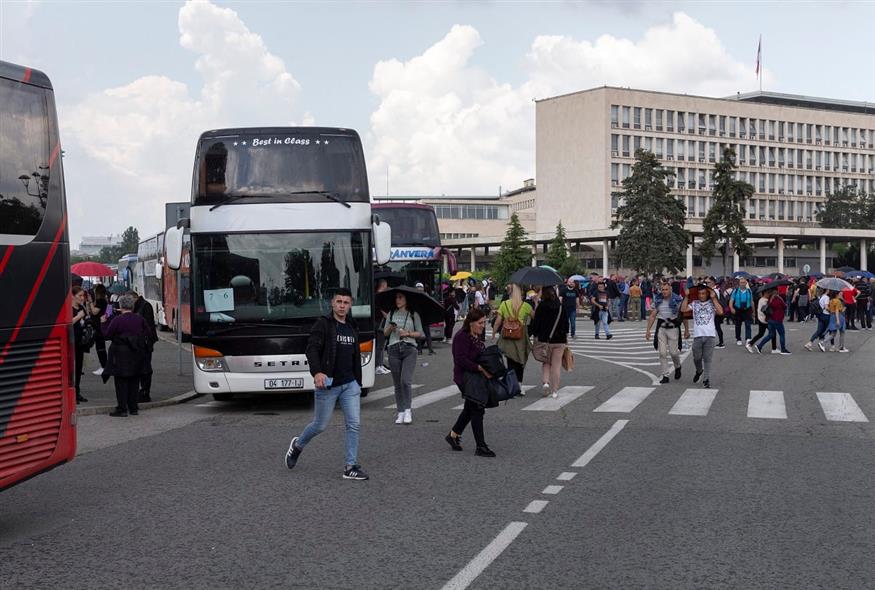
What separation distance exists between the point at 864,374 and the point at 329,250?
38.5ft

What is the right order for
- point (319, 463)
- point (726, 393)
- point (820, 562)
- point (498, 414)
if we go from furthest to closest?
point (726, 393) → point (498, 414) → point (319, 463) → point (820, 562)

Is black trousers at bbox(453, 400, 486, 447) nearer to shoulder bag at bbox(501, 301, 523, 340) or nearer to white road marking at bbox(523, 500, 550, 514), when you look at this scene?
white road marking at bbox(523, 500, 550, 514)

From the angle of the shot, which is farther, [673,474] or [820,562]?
[673,474]

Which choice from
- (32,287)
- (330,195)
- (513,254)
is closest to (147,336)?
(330,195)

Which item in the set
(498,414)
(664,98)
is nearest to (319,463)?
(498,414)

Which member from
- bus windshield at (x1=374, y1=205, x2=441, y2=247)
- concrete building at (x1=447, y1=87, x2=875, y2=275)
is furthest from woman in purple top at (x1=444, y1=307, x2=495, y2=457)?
concrete building at (x1=447, y1=87, x2=875, y2=275)

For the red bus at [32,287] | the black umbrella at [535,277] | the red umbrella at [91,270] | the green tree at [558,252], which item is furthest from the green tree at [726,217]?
the red bus at [32,287]

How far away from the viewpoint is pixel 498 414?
47.2 ft

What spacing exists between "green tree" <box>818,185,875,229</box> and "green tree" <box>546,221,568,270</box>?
47045mm

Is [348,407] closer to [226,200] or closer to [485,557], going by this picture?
[485,557]

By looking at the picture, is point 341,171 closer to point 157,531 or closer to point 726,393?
point 726,393

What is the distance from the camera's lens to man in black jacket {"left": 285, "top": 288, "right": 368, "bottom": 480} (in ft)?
30.3

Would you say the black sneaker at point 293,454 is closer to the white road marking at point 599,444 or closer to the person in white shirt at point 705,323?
the white road marking at point 599,444

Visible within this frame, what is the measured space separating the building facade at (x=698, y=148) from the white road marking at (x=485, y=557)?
107m
